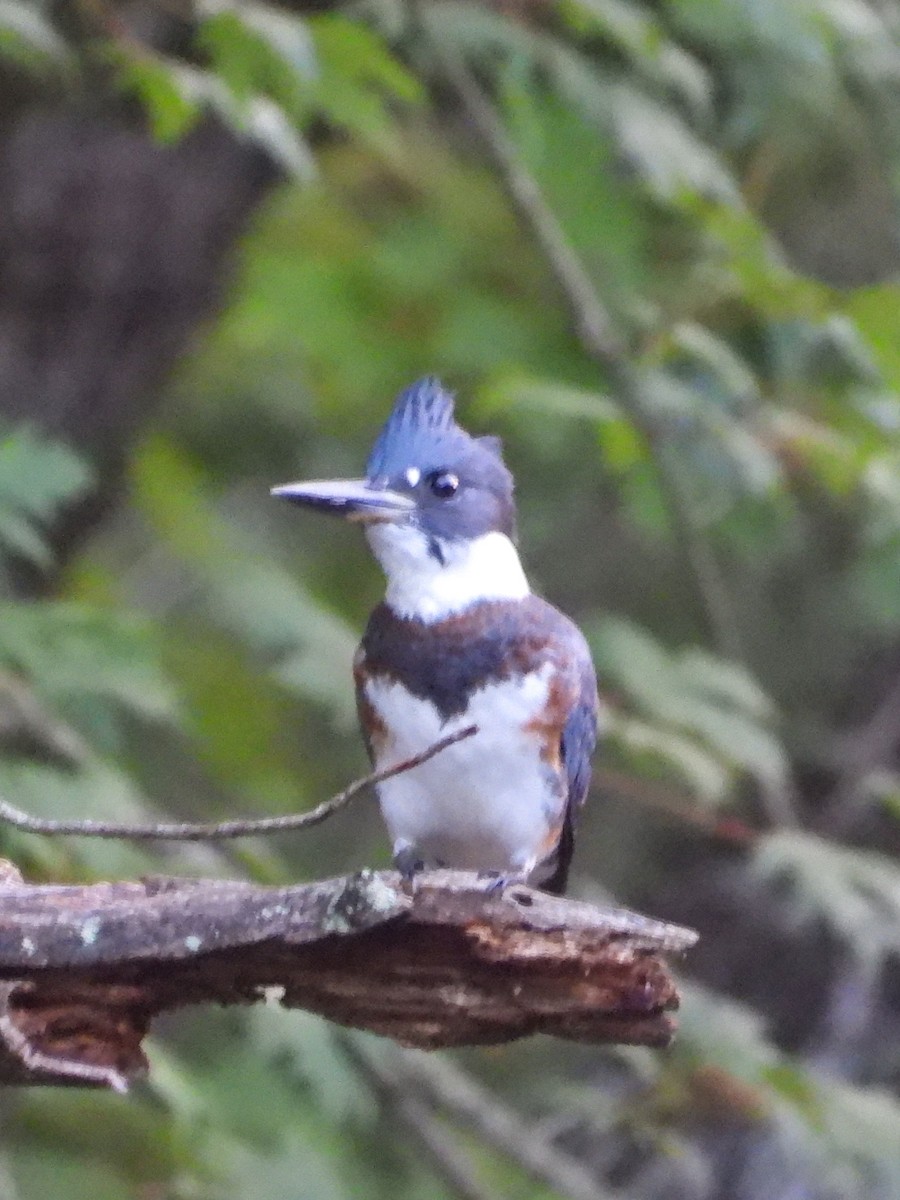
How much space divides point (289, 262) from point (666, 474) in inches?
65.8

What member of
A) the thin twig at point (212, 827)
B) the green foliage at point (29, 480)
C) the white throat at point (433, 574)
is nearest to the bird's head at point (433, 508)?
the white throat at point (433, 574)

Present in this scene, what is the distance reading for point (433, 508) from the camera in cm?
330

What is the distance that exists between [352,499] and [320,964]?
3.39 ft

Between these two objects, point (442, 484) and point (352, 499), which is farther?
point (442, 484)

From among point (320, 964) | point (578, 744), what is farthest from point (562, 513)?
point (320, 964)

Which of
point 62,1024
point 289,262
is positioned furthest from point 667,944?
point 289,262

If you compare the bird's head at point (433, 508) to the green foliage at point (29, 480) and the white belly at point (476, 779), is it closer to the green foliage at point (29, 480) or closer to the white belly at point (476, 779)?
the white belly at point (476, 779)

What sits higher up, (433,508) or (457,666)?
(433,508)

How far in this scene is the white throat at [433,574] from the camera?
329 centimetres

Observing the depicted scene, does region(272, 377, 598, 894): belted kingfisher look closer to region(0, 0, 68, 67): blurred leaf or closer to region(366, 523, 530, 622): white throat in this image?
region(366, 523, 530, 622): white throat

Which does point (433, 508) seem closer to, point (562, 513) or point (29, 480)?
point (29, 480)

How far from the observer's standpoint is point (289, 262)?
18.7 ft

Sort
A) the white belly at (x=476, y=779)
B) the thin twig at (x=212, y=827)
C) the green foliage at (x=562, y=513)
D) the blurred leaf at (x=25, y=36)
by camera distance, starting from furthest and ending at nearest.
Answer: the green foliage at (x=562, y=513), the blurred leaf at (x=25, y=36), the white belly at (x=476, y=779), the thin twig at (x=212, y=827)

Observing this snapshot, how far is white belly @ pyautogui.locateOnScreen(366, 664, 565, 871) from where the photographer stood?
3.17 metres
